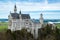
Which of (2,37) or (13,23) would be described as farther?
(13,23)

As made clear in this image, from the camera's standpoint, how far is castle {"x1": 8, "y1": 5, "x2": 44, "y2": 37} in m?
6.52

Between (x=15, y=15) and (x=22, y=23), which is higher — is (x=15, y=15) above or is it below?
above

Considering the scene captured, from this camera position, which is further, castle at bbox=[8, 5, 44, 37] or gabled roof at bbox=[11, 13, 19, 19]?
gabled roof at bbox=[11, 13, 19, 19]

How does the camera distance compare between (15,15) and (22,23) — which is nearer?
(22,23)

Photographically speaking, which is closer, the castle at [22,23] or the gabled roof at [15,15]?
the castle at [22,23]

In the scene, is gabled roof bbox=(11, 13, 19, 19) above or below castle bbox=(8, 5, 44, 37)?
above

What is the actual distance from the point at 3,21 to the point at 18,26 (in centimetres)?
66

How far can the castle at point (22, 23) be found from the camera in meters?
6.52

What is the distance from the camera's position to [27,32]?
6398 mm

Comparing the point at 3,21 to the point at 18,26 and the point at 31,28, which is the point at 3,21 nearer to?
the point at 18,26

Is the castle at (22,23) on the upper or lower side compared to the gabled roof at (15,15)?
lower

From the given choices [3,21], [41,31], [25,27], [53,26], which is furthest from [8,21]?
[53,26]

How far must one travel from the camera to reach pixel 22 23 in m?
6.69

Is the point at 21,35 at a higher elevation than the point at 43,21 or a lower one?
lower
